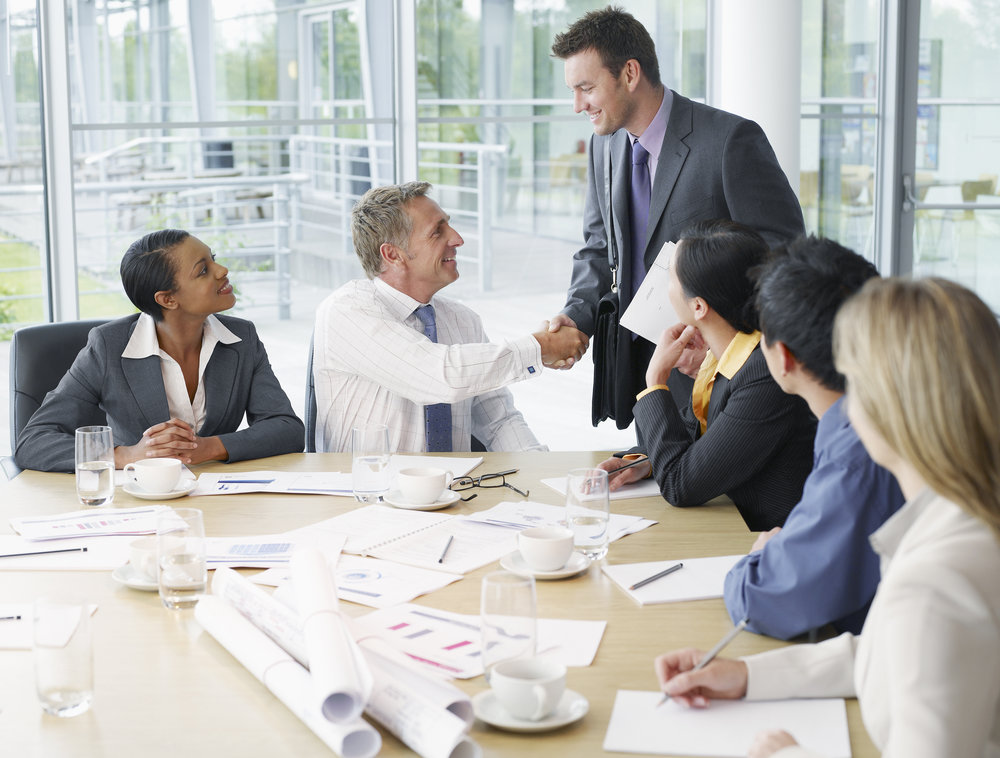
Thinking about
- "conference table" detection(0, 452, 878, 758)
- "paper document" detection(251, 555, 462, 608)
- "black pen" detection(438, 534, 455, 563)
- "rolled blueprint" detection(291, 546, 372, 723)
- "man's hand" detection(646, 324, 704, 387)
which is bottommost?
"conference table" detection(0, 452, 878, 758)

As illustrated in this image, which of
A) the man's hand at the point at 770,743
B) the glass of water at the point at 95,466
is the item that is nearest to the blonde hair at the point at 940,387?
the man's hand at the point at 770,743

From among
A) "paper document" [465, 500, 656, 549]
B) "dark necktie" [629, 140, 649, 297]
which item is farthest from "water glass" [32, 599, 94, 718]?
"dark necktie" [629, 140, 649, 297]

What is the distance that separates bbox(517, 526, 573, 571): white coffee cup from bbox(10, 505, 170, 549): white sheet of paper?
77 centimetres

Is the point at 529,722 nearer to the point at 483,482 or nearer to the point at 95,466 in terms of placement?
the point at 483,482

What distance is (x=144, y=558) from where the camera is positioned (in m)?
1.84

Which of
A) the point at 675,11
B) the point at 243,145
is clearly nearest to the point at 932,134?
the point at 675,11

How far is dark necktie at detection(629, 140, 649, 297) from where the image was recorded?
3309mm

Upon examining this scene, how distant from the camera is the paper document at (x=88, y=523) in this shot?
2135 millimetres

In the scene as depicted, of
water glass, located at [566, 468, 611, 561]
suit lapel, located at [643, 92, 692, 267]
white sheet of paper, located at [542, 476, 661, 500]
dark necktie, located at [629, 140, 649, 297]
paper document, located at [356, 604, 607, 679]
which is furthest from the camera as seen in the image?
dark necktie, located at [629, 140, 649, 297]

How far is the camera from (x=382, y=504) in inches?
91.7

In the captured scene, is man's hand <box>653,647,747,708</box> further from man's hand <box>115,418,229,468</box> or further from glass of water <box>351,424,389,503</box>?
man's hand <box>115,418,229,468</box>

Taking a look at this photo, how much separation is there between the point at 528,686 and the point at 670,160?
7.08 ft

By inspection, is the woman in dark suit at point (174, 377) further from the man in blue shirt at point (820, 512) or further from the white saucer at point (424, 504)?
the man in blue shirt at point (820, 512)

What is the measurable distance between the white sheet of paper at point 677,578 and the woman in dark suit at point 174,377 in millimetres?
1213
